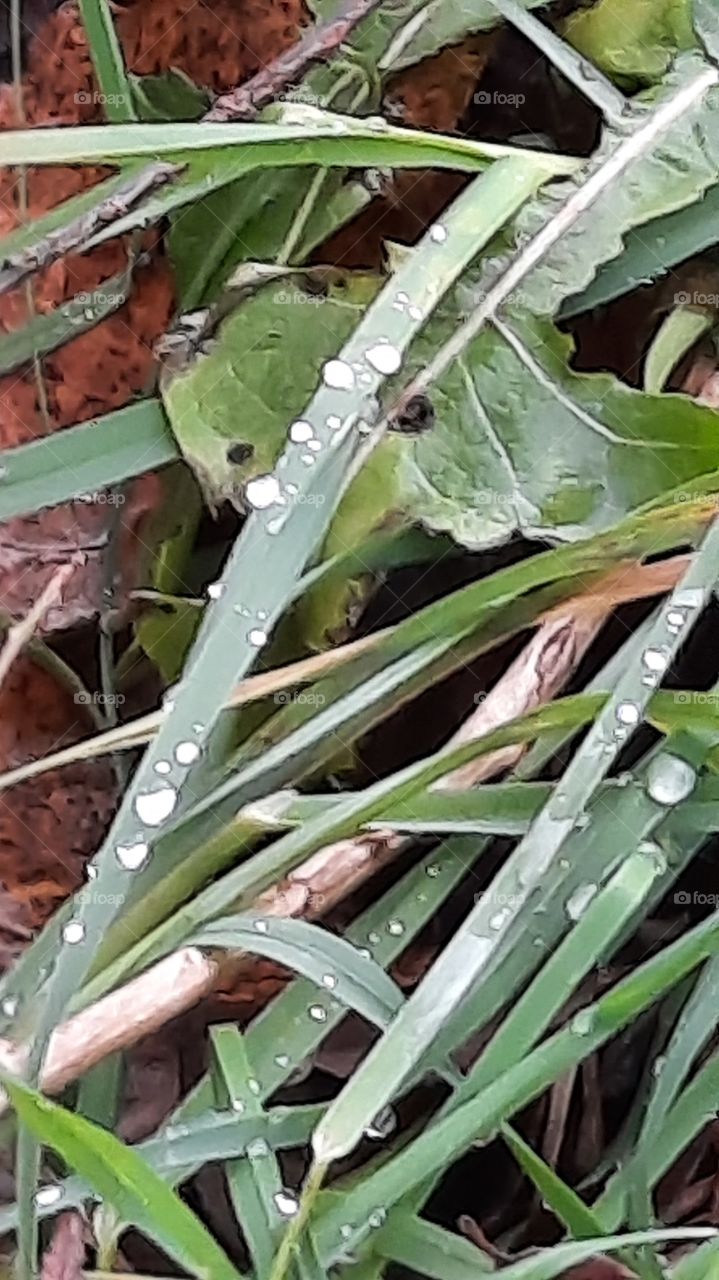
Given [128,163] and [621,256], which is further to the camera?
[621,256]

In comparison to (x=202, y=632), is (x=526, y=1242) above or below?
below

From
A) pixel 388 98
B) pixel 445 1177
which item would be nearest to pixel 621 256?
pixel 388 98

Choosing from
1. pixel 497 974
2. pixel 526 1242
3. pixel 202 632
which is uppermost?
pixel 202 632

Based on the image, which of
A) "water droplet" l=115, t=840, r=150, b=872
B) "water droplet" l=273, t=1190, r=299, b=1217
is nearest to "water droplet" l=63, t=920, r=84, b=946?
"water droplet" l=115, t=840, r=150, b=872

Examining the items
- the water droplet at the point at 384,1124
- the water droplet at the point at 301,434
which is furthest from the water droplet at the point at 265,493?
the water droplet at the point at 384,1124

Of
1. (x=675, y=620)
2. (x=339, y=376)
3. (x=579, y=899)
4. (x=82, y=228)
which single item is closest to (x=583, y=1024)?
(x=579, y=899)

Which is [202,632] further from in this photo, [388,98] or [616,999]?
[388,98]
